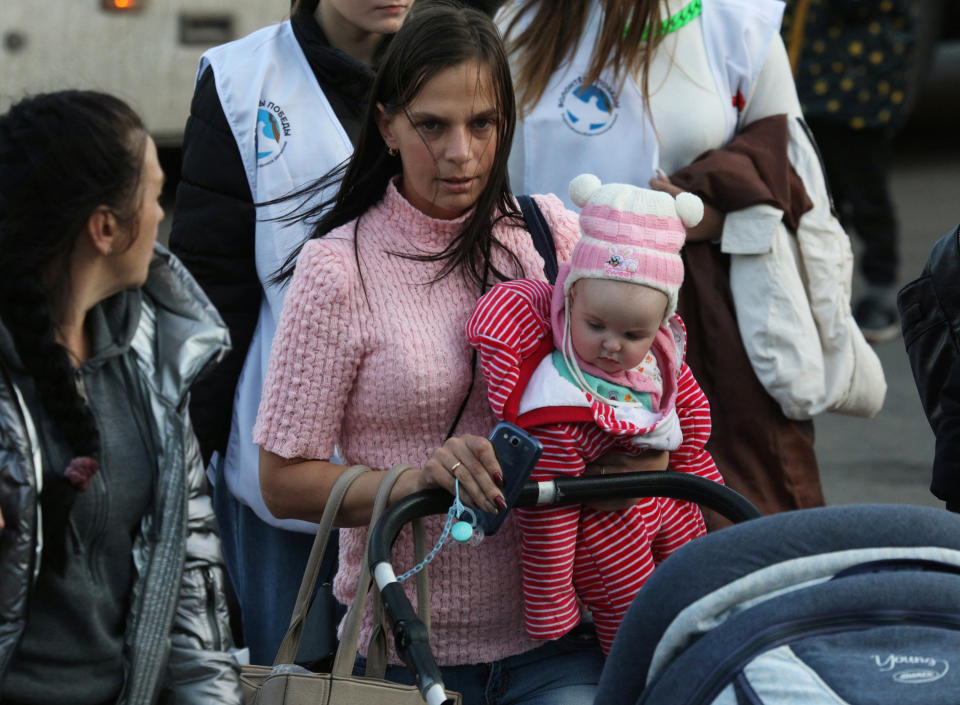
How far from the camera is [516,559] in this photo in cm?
251

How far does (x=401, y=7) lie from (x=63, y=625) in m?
1.50

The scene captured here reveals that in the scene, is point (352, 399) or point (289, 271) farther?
point (289, 271)

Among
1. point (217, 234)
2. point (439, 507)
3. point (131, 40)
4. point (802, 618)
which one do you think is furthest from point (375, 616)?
point (131, 40)

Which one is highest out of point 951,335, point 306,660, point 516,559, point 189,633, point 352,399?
point 951,335

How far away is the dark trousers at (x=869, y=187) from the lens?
7.45m

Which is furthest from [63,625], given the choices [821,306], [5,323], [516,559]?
[821,306]

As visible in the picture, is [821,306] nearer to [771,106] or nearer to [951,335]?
[771,106]

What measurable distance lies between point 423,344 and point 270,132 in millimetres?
925

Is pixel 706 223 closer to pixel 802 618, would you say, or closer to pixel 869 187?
pixel 802 618

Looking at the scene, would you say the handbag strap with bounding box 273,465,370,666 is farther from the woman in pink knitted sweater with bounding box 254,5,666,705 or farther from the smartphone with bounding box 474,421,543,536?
the smartphone with bounding box 474,421,543,536

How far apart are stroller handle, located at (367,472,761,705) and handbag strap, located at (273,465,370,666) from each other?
0.49 ft

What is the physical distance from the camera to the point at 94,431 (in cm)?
236

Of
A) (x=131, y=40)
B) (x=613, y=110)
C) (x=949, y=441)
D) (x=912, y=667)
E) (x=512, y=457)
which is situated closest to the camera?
(x=912, y=667)

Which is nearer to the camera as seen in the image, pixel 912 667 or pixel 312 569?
pixel 912 667
